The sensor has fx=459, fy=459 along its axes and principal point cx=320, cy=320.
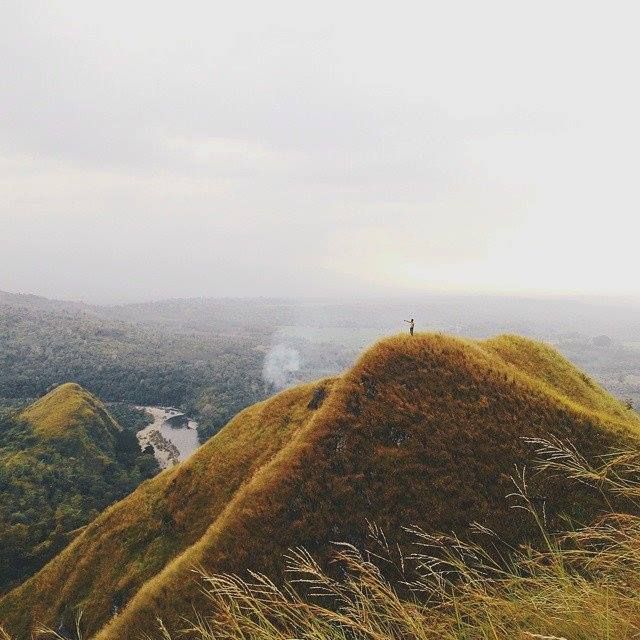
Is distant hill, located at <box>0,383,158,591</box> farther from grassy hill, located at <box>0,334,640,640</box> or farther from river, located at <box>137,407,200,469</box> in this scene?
grassy hill, located at <box>0,334,640,640</box>

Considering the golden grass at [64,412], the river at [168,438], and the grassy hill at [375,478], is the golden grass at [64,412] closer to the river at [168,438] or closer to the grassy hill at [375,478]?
the river at [168,438]

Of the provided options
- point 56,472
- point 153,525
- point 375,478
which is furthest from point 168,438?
point 375,478

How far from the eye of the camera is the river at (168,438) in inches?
4994

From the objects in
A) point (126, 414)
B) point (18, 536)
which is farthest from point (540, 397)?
point (126, 414)

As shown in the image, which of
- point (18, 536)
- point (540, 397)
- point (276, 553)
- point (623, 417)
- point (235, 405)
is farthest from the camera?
point (235, 405)

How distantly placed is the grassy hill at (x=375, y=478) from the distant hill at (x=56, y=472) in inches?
1385

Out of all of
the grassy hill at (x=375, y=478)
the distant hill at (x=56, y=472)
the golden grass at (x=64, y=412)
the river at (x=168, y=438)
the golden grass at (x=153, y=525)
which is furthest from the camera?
the river at (x=168, y=438)

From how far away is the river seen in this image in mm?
126838

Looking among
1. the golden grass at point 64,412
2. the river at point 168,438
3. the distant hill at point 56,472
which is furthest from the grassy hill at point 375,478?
the river at point 168,438

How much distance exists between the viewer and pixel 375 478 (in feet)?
66.7

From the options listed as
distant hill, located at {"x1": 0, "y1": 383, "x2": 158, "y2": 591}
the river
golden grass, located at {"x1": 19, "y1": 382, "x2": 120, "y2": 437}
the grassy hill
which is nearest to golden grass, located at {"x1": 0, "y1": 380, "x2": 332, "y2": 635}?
the grassy hill

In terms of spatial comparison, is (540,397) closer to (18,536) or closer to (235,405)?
(18,536)

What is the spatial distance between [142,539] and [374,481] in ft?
58.2

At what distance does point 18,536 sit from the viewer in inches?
2339
